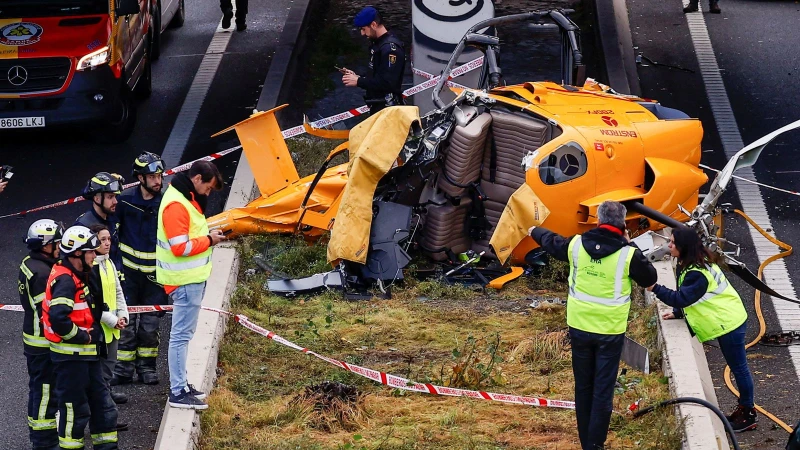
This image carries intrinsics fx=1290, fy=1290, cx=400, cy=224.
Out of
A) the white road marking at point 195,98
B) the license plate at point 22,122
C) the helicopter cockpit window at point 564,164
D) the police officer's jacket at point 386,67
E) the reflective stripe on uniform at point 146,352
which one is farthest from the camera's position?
the white road marking at point 195,98

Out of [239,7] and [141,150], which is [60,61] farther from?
[239,7]

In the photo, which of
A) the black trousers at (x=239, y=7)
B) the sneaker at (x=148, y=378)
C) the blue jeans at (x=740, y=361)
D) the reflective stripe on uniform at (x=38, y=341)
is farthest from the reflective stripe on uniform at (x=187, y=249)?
the black trousers at (x=239, y=7)

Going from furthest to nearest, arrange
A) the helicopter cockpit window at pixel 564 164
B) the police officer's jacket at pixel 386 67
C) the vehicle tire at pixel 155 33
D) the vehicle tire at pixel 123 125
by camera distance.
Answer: the vehicle tire at pixel 155 33
the vehicle tire at pixel 123 125
the police officer's jacket at pixel 386 67
the helicopter cockpit window at pixel 564 164

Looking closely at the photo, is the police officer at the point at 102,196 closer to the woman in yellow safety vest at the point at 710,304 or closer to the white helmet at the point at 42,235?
the white helmet at the point at 42,235

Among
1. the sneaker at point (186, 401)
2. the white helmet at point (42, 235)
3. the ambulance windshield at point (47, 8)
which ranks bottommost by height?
the ambulance windshield at point (47, 8)

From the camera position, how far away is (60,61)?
47.7 ft

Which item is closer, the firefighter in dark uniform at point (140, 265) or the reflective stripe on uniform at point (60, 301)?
the reflective stripe on uniform at point (60, 301)

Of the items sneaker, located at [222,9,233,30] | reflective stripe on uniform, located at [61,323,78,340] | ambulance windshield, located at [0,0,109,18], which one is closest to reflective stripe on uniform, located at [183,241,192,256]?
reflective stripe on uniform, located at [61,323,78,340]

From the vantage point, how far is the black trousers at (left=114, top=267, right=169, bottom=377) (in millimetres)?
9594

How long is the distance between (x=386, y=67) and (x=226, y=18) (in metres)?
7.47

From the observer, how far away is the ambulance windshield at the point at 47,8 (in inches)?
571

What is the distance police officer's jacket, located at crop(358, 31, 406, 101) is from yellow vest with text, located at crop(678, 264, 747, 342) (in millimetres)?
5418

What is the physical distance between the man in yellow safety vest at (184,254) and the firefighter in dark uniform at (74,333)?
566 millimetres

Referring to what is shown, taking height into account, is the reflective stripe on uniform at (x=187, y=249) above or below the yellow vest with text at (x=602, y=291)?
below
